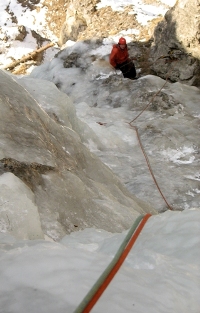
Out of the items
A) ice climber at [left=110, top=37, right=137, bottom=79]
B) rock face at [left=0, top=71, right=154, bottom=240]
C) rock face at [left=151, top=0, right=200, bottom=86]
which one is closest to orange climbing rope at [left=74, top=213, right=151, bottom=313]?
rock face at [left=0, top=71, right=154, bottom=240]

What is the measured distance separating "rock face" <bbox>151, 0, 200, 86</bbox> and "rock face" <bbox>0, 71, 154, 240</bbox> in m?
4.34

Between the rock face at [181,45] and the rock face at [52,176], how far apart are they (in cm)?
434

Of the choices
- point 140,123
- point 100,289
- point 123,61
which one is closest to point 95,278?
point 100,289

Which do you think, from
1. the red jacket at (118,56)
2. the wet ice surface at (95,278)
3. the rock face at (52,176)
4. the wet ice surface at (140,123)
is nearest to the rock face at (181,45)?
the wet ice surface at (140,123)

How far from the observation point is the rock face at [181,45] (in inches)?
274

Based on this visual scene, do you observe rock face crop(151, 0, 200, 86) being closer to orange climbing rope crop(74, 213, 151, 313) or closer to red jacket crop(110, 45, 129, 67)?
red jacket crop(110, 45, 129, 67)

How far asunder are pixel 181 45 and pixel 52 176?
18.4 ft

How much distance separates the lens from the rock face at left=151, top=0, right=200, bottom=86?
22.8 feet

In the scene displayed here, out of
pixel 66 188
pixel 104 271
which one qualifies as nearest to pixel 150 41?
pixel 66 188

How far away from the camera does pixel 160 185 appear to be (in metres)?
4.48

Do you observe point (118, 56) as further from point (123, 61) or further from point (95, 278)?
point (95, 278)

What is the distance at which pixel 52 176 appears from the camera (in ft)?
8.58

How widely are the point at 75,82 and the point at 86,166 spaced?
4697mm

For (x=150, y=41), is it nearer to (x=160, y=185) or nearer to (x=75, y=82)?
(x=75, y=82)
